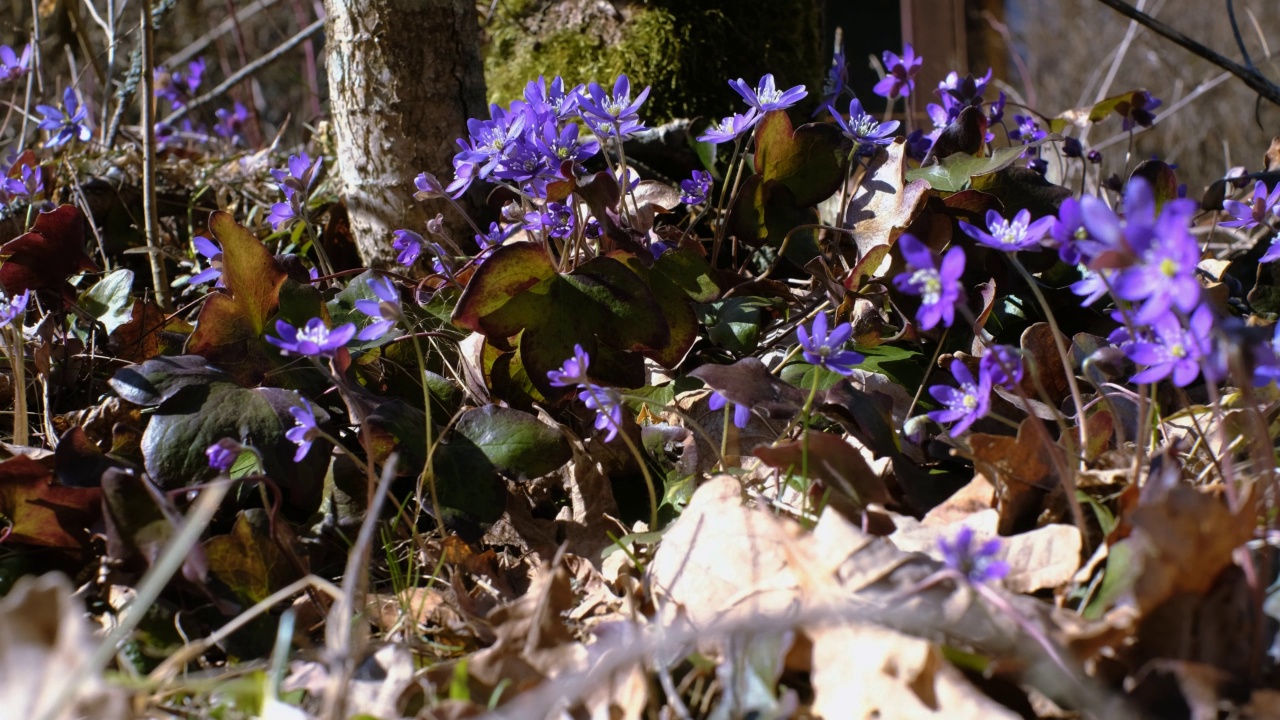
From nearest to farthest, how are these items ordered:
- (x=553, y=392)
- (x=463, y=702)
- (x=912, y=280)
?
(x=463, y=702)
(x=912, y=280)
(x=553, y=392)

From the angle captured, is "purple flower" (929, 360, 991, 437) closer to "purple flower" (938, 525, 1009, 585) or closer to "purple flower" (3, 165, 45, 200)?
"purple flower" (938, 525, 1009, 585)

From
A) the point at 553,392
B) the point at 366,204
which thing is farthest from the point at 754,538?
the point at 366,204

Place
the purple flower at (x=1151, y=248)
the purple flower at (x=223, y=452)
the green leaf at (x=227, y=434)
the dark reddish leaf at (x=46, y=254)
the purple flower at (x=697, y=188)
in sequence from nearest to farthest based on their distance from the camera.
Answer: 1. the purple flower at (x=1151, y=248)
2. the purple flower at (x=223, y=452)
3. the green leaf at (x=227, y=434)
4. the dark reddish leaf at (x=46, y=254)
5. the purple flower at (x=697, y=188)

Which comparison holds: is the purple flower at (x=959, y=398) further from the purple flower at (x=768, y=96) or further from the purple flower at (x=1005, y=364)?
the purple flower at (x=768, y=96)

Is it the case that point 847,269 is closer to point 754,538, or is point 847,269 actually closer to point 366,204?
point 754,538

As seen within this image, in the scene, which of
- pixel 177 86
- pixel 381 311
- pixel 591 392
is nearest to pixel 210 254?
pixel 381 311

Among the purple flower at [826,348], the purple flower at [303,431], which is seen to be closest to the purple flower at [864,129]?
the purple flower at [826,348]

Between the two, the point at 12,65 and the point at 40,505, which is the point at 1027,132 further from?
the point at 12,65
